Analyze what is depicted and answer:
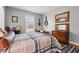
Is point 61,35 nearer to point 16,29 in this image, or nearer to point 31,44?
point 31,44

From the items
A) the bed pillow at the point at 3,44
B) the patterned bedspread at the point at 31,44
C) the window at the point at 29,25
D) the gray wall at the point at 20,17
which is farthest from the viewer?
the window at the point at 29,25

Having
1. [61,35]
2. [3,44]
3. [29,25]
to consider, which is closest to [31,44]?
[29,25]

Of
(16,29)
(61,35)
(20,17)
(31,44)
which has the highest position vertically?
(20,17)

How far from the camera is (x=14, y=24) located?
3.25ft

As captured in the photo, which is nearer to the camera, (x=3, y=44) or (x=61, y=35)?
(x=3, y=44)

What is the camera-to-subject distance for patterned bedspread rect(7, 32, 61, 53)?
2.74ft

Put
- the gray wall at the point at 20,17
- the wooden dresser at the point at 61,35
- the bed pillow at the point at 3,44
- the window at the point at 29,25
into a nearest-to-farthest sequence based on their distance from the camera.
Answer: the bed pillow at the point at 3,44 < the gray wall at the point at 20,17 < the window at the point at 29,25 < the wooden dresser at the point at 61,35

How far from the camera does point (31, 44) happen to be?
1.01 metres

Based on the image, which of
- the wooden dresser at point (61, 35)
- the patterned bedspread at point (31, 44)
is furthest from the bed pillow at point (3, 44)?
the wooden dresser at point (61, 35)

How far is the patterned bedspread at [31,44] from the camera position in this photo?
834 mm

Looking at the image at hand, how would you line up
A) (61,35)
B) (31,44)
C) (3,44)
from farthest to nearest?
(61,35) → (31,44) → (3,44)

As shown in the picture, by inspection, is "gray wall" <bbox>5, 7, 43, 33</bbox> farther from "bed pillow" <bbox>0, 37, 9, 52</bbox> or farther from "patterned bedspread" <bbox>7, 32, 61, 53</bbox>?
"bed pillow" <bbox>0, 37, 9, 52</bbox>

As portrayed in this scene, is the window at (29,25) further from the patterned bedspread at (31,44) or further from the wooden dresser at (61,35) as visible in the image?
the wooden dresser at (61,35)
